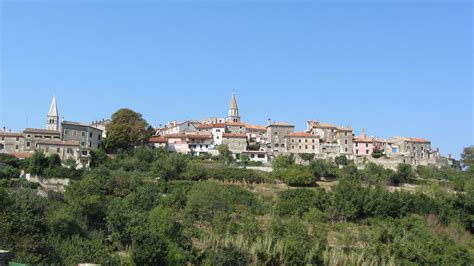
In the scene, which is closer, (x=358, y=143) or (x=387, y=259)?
(x=387, y=259)

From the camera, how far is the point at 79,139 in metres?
59.8

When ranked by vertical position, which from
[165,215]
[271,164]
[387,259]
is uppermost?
[271,164]

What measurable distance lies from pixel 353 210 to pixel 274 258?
13380mm

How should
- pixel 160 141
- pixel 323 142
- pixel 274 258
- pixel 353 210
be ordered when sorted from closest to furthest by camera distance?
1. pixel 274 258
2. pixel 353 210
3. pixel 160 141
4. pixel 323 142

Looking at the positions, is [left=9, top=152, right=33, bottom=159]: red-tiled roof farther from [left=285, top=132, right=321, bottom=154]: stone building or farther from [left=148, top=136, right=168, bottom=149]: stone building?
[left=285, top=132, right=321, bottom=154]: stone building

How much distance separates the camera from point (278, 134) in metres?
73.8

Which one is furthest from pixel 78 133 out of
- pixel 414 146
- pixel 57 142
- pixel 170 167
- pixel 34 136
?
pixel 414 146

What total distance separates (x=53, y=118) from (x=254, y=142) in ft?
86.5

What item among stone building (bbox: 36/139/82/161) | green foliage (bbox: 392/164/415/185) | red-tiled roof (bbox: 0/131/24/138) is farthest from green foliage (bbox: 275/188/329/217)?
red-tiled roof (bbox: 0/131/24/138)

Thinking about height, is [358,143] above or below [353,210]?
above

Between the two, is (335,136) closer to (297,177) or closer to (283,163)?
(283,163)

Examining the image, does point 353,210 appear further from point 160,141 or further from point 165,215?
point 160,141

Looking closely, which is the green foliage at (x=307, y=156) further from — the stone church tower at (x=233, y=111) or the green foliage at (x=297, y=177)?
the stone church tower at (x=233, y=111)

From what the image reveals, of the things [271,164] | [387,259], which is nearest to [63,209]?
[387,259]
